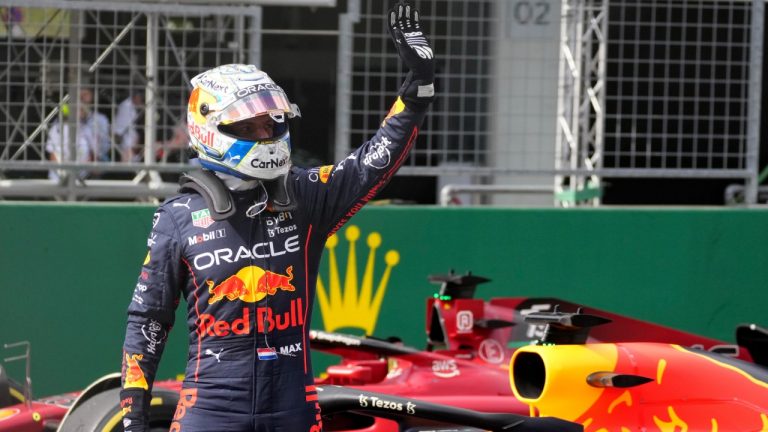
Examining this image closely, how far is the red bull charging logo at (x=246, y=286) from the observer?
368 centimetres

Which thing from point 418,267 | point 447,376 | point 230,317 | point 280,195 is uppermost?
point 280,195

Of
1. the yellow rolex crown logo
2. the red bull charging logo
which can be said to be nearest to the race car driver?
the red bull charging logo

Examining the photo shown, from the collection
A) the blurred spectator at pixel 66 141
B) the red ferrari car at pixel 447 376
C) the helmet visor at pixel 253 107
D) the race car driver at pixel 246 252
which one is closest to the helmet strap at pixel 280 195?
the race car driver at pixel 246 252

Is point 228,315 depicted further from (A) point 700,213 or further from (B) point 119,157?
(A) point 700,213

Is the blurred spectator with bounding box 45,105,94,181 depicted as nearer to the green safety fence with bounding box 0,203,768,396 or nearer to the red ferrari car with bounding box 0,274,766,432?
the green safety fence with bounding box 0,203,768,396

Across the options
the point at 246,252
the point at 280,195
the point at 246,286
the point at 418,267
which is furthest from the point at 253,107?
the point at 418,267

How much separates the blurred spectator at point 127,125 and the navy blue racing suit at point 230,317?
13.5 feet

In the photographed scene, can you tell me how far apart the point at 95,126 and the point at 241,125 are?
4296 mm

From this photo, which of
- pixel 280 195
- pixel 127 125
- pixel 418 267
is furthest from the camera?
pixel 418 267

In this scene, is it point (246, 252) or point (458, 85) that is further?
point (458, 85)

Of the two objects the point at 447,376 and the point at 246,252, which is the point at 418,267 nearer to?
the point at 447,376

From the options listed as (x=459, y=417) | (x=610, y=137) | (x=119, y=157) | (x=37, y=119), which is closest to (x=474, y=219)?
(x=610, y=137)

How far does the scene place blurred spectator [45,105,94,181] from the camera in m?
7.89

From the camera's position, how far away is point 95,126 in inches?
313
